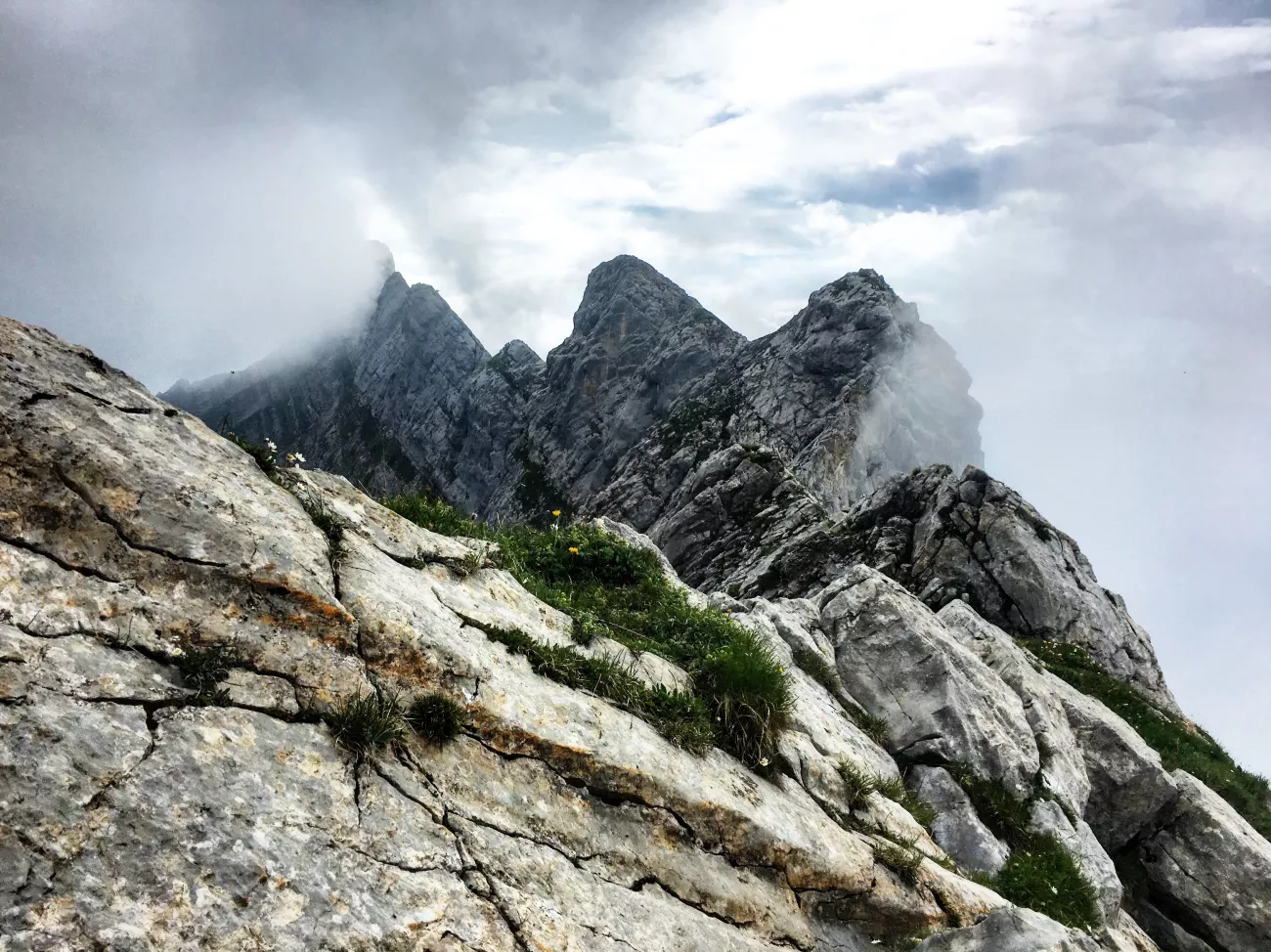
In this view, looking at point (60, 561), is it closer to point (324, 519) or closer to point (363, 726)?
point (324, 519)

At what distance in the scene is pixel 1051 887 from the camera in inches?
485

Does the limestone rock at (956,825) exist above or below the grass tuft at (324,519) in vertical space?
above

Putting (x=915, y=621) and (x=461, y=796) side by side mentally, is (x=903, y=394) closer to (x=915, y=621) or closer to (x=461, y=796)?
(x=915, y=621)

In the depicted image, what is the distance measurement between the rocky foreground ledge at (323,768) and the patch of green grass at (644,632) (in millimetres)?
393

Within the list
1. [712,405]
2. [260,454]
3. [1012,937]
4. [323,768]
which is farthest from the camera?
[712,405]

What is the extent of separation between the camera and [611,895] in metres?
7.07

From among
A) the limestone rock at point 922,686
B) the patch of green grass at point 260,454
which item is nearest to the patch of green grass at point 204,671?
the patch of green grass at point 260,454

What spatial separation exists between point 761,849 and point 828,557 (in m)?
35.7

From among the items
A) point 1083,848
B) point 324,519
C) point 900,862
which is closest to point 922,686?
point 1083,848

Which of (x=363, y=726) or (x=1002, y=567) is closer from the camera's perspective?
(x=363, y=726)

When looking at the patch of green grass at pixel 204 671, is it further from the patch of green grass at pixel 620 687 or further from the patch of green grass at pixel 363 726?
the patch of green grass at pixel 620 687

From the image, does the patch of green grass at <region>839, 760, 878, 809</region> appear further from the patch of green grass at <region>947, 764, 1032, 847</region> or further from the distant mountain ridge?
the distant mountain ridge

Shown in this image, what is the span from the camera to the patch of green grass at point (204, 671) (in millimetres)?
6133

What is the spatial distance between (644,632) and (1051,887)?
9.15 meters
